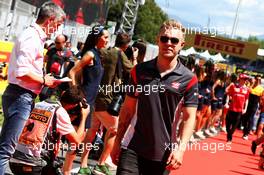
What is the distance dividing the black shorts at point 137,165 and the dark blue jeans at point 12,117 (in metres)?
1.03

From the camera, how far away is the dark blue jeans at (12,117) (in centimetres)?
552

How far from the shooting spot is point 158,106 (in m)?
5.00

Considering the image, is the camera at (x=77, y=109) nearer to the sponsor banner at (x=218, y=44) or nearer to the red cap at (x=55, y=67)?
the red cap at (x=55, y=67)

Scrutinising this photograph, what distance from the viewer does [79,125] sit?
719 cm

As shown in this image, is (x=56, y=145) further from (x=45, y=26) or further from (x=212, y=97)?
(x=212, y=97)

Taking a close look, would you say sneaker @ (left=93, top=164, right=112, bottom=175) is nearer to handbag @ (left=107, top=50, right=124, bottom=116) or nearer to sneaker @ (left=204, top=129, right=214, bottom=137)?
handbag @ (left=107, top=50, right=124, bottom=116)

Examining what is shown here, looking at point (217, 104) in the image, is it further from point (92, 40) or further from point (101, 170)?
point (92, 40)

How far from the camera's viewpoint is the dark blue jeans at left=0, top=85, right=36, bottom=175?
5516 mm

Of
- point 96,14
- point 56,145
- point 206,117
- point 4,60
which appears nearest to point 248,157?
→ point 206,117

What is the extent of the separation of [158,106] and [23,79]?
1.27m

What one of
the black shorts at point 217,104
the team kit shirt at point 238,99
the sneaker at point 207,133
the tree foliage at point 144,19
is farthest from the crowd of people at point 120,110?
the tree foliage at point 144,19

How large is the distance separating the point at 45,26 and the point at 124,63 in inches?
115

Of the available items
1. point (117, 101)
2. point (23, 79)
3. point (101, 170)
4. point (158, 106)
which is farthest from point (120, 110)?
point (101, 170)

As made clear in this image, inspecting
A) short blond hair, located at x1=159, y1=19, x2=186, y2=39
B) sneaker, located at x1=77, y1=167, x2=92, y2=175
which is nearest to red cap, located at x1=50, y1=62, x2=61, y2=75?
sneaker, located at x1=77, y1=167, x2=92, y2=175
